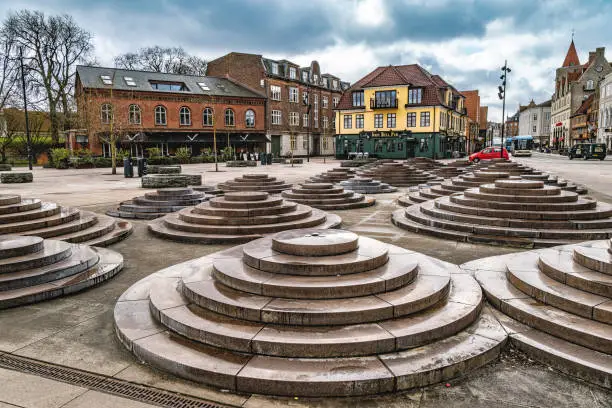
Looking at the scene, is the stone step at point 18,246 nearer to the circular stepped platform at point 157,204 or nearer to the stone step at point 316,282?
the stone step at point 316,282

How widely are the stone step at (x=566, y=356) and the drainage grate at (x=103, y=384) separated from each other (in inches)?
132

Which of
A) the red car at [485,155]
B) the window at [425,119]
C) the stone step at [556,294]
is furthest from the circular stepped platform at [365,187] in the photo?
the window at [425,119]

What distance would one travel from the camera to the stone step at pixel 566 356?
4.27 m

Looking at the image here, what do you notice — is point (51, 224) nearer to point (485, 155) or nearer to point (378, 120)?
point (485, 155)

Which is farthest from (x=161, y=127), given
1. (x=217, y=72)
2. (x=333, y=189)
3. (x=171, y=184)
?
(x=333, y=189)

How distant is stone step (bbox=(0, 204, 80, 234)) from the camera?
9312 mm

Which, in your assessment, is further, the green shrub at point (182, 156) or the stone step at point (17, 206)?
the green shrub at point (182, 156)

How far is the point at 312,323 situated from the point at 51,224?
7894 mm

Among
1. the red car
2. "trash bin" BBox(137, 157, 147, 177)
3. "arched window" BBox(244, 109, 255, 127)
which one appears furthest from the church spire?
"trash bin" BBox(137, 157, 147, 177)

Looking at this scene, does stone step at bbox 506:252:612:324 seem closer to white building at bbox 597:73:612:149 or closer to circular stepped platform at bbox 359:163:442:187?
circular stepped platform at bbox 359:163:442:187

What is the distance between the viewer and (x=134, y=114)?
46.6 meters

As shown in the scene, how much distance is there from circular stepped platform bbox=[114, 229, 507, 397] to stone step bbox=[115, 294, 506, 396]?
0.4 inches

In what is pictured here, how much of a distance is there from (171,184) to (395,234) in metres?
13.0

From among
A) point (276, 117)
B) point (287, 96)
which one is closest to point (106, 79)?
point (276, 117)
